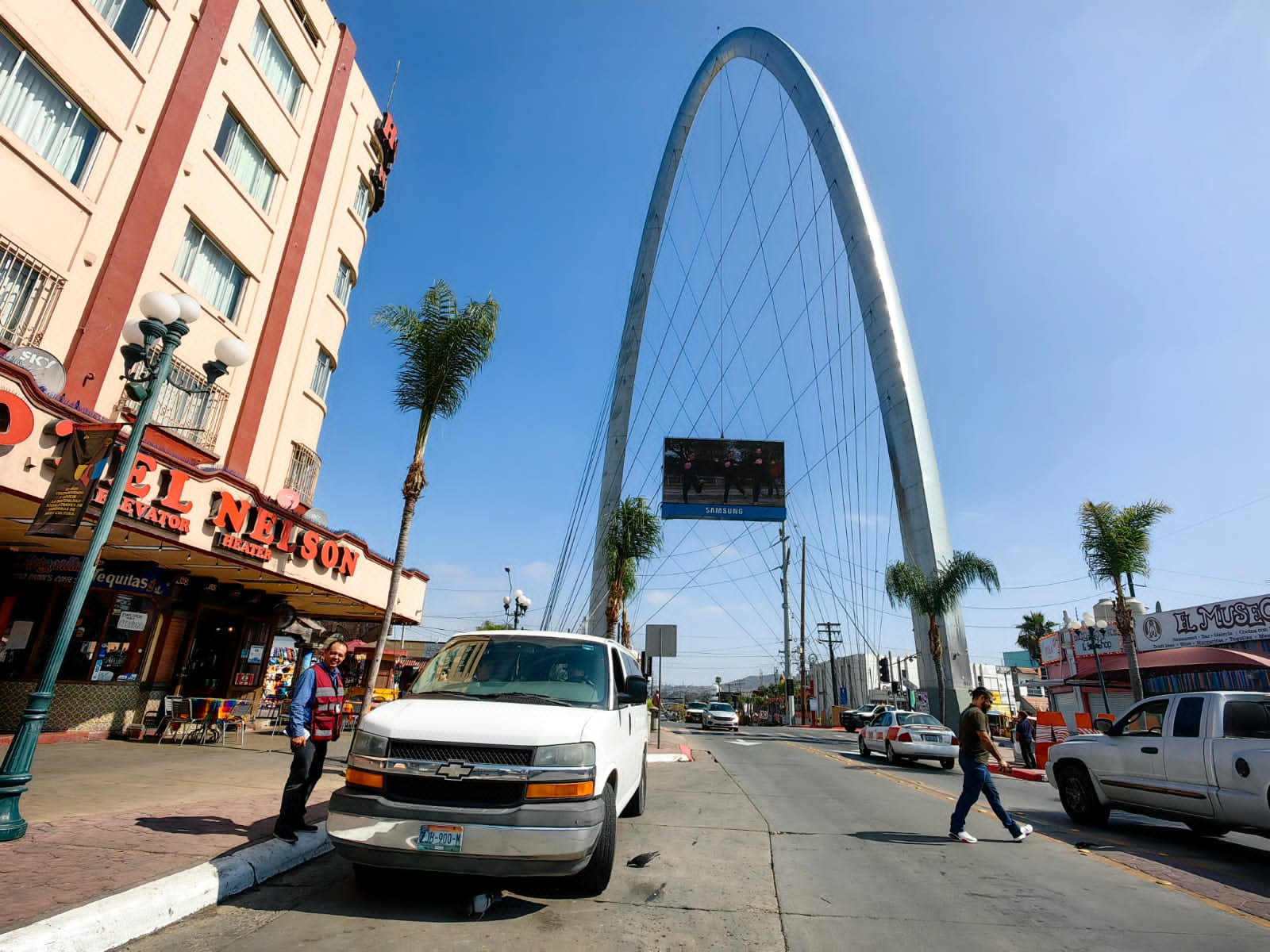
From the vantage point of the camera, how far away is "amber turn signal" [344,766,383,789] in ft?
14.8

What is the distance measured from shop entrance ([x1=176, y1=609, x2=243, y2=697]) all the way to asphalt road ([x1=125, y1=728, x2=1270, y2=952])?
12.8 metres

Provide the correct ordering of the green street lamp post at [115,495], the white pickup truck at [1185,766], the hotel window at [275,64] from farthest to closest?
the hotel window at [275,64] → the white pickup truck at [1185,766] → the green street lamp post at [115,495]

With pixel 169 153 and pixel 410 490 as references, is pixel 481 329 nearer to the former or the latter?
pixel 410 490

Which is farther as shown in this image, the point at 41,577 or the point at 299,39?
the point at 299,39

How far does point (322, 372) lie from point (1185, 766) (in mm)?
20495

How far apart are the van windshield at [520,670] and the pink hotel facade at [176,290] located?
534 centimetres

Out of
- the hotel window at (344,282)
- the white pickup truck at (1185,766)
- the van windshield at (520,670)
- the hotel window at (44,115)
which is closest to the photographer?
the van windshield at (520,670)

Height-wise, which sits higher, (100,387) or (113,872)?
(100,387)

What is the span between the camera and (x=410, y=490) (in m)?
13.5

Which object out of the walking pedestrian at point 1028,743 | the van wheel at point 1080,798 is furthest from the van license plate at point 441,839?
the walking pedestrian at point 1028,743

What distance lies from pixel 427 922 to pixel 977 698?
7.00 metres

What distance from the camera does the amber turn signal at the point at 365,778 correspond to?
4.52m

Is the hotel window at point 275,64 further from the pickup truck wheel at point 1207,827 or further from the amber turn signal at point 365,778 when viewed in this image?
the pickup truck wheel at point 1207,827

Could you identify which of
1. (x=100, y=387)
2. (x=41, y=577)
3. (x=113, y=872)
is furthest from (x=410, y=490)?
(x=113, y=872)
